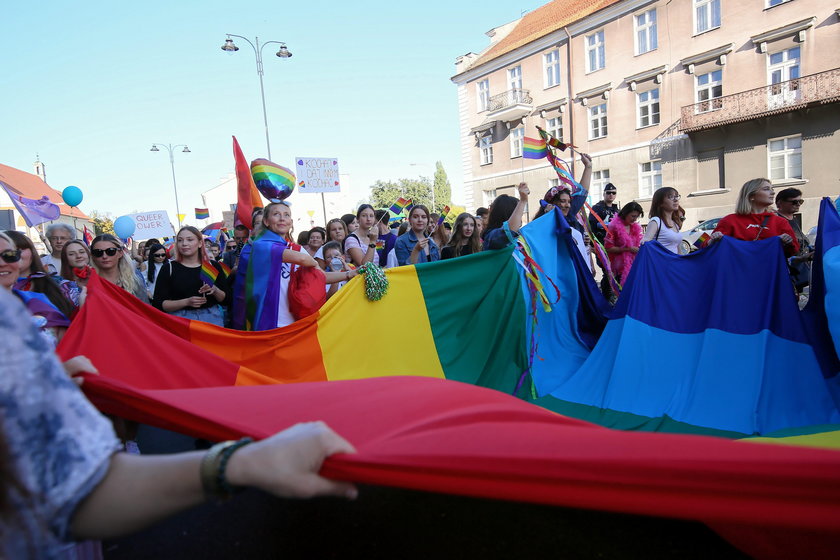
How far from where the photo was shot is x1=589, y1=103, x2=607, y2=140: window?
2339 centimetres

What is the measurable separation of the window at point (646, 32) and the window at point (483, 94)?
8.55 m

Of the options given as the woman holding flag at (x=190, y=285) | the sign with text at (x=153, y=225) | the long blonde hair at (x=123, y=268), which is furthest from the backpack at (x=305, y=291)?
the sign with text at (x=153, y=225)

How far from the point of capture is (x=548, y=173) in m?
25.4

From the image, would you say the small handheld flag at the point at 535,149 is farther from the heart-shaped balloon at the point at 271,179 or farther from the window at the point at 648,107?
the window at the point at 648,107

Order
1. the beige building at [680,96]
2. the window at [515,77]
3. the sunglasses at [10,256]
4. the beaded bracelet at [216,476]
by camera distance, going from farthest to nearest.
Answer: the window at [515,77]
the beige building at [680,96]
the sunglasses at [10,256]
the beaded bracelet at [216,476]

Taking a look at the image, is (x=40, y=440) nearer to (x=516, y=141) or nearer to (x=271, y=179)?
(x=271, y=179)

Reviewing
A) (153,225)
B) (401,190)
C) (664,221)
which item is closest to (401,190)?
(401,190)

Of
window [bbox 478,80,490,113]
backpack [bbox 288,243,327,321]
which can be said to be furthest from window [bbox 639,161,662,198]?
backpack [bbox 288,243,327,321]

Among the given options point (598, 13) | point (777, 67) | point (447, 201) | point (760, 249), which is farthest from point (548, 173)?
point (447, 201)

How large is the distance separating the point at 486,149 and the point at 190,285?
2611 cm

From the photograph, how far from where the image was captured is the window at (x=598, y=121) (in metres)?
23.4

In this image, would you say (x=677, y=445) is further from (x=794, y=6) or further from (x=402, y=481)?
(x=794, y=6)

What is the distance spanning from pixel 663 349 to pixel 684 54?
2076 centimetres

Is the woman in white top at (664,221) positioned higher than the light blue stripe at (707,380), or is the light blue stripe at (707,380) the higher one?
the woman in white top at (664,221)
